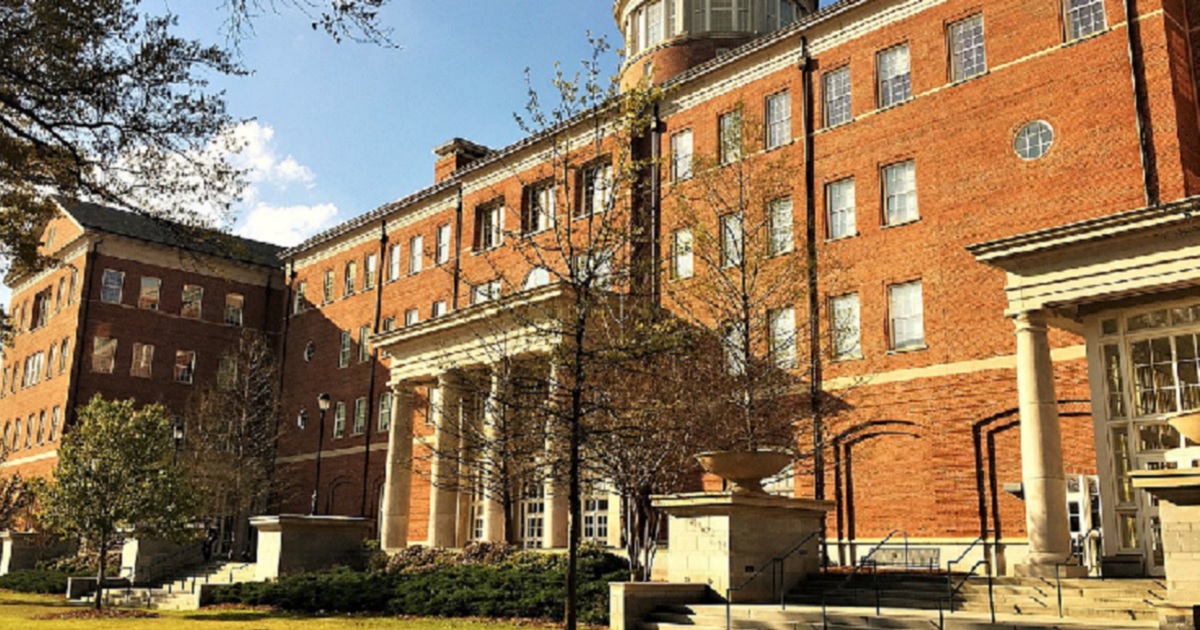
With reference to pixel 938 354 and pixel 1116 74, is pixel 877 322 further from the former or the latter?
pixel 1116 74

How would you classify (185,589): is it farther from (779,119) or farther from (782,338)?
(779,119)

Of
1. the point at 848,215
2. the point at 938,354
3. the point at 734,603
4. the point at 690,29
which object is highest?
the point at 690,29

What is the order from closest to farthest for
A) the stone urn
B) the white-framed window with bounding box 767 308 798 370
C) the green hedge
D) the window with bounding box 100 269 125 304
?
the stone urn
the green hedge
the white-framed window with bounding box 767 308 798 370
the window with bounding box 100 269 125 304

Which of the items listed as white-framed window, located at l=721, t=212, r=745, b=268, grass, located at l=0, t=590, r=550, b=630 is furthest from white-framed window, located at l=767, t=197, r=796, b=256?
grass, located at l=0, t=590, r=550, b=630

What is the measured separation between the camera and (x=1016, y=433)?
959 inches

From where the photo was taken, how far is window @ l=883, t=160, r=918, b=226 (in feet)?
92.2

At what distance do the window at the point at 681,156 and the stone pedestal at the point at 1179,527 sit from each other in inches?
807

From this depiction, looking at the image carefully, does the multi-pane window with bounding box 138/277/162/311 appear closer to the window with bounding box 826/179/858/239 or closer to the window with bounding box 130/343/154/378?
the window with bounding box 130/343/154/378

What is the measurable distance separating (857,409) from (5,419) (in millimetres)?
50657

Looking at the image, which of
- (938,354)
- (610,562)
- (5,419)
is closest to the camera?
(610,562)

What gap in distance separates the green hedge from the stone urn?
342 cm

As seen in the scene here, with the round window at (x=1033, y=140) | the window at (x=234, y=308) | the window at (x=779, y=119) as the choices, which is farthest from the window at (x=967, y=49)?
the window at (x=234, y=308)

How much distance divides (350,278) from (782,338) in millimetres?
27021

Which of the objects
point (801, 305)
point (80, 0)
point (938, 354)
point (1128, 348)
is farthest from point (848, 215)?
point (80, 0)
